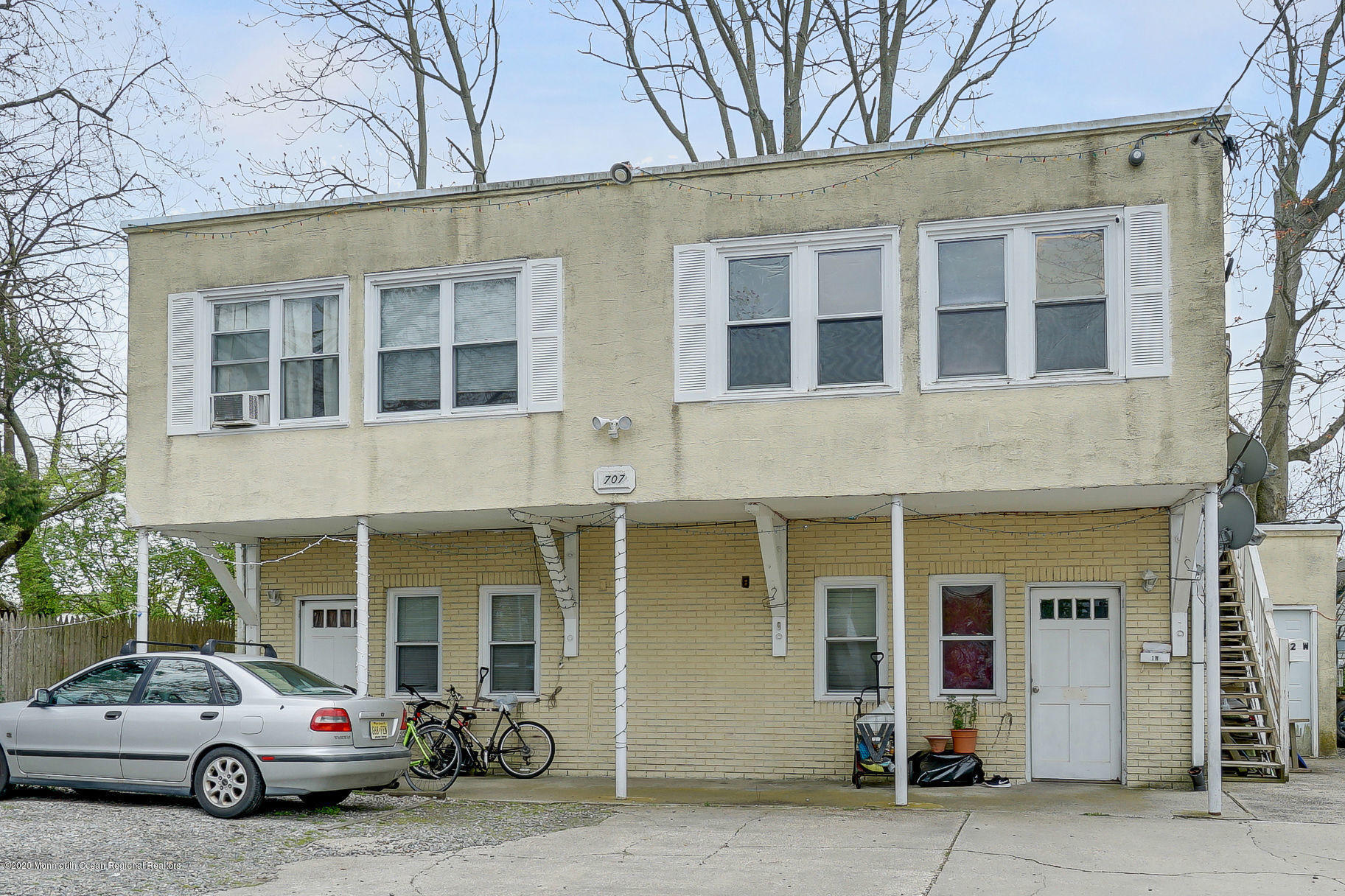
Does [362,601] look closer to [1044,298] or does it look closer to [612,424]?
[612,424]

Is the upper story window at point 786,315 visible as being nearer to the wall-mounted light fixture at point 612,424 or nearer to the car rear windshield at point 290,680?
the wall-mounted light fixture at point 612,424

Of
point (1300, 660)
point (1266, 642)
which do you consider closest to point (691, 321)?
point (1266, 642)

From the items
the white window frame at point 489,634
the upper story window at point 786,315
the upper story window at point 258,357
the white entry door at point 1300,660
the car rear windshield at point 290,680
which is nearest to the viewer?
the car rear windshield at point 290,680

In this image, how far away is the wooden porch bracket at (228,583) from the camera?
51.4 ft

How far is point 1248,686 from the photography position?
15.4 metres

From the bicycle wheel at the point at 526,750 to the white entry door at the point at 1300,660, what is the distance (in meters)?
10.3

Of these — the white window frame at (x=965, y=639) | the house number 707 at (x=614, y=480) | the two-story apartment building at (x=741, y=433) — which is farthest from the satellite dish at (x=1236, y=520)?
the house number 707 at (x=614, y=480)

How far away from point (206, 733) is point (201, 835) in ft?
3.82

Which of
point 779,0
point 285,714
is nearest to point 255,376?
point 285,714

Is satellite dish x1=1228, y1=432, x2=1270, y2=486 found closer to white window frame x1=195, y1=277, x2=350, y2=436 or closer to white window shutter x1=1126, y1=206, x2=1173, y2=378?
white window shutter x1=1126, y1=206, x2=1173, y2=378

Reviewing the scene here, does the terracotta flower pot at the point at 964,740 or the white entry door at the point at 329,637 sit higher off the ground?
the white entry door at the point at 329,637

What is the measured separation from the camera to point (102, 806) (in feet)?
39.3

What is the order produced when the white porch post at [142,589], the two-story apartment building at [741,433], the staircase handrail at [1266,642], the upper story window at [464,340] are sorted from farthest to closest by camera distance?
the staircase handrail at [1266,642], the white porch post at [142,589], the upper story window at [464,340], the two-story apartment building at [741,433]

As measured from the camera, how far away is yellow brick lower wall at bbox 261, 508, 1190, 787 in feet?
46.4
